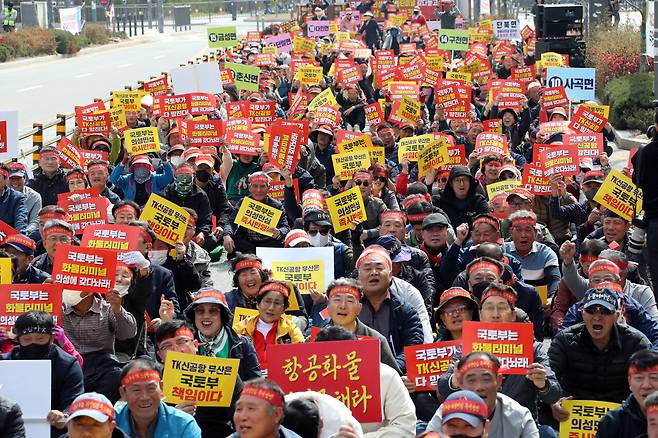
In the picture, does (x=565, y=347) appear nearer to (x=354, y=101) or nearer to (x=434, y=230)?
(x=434, y=230)

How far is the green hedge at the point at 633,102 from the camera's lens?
91.1 feet

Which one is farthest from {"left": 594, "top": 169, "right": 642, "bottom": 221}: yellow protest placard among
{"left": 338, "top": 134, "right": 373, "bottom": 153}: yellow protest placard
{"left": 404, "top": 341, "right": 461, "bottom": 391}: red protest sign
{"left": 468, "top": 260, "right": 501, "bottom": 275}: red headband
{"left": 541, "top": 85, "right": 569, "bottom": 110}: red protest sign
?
{"left": 541, "top": 85, "right": 569, "bottom": 110}: red protest sign

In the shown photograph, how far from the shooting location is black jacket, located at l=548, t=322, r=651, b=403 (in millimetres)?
9055

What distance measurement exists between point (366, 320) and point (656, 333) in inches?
76.4

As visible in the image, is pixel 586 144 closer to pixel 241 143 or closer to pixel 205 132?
pixel 241 143

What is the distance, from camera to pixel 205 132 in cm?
1769

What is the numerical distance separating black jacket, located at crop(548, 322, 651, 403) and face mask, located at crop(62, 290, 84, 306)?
316 cm

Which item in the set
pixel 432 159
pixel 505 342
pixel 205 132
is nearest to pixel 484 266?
pixel 505 342

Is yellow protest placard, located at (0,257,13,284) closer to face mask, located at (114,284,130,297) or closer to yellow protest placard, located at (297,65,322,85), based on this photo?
face mask, located at (114,284,130,297)

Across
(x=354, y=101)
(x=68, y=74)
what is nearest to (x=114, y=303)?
(x=354, y=101)

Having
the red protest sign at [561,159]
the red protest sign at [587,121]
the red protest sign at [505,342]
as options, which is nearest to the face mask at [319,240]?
the red protest sign at [561,159]

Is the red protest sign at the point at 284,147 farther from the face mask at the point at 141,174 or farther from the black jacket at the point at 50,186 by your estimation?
the black jacket at the point at 50,186

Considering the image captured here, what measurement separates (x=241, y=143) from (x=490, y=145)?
2.87m

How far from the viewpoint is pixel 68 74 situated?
4944 cm
